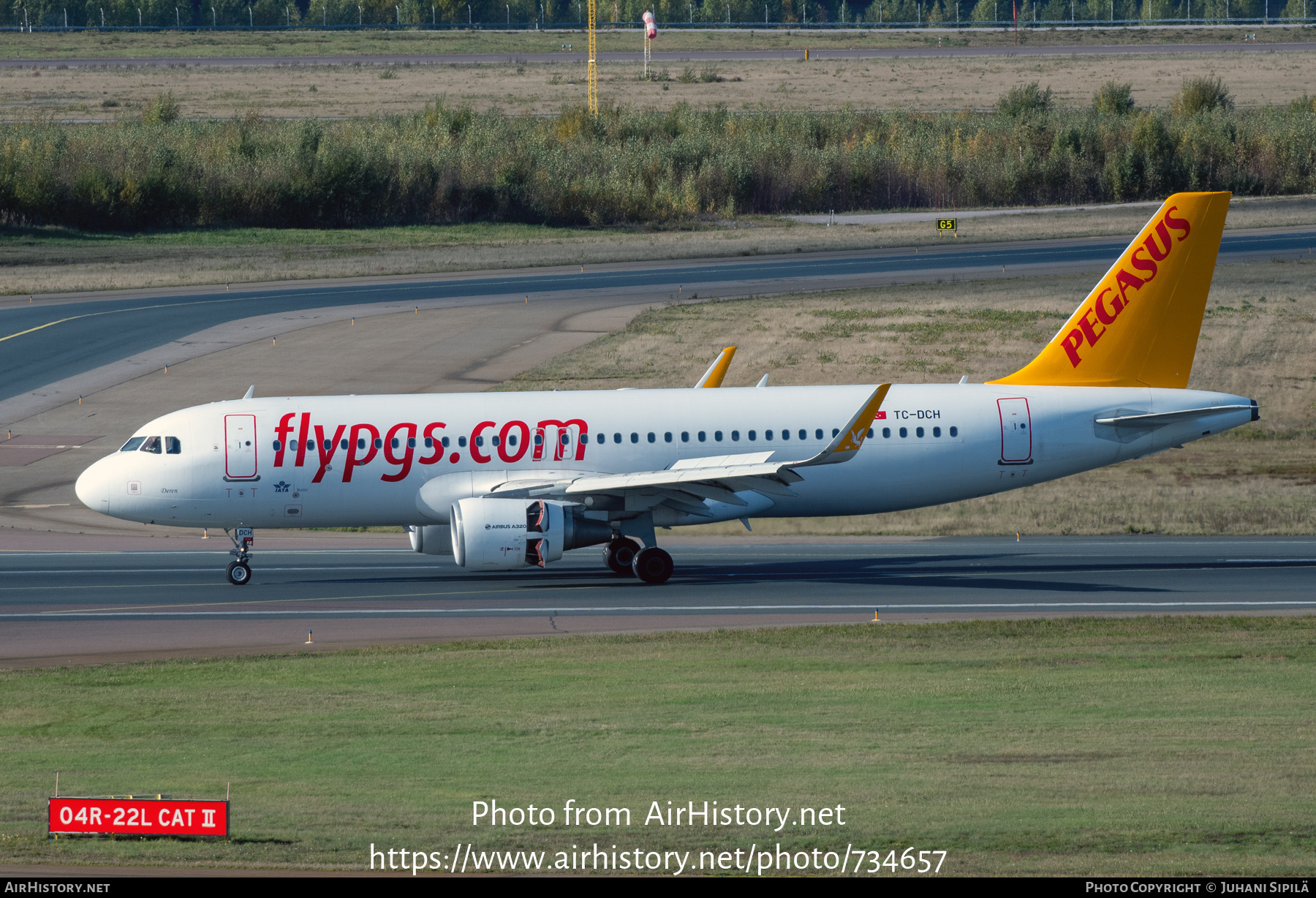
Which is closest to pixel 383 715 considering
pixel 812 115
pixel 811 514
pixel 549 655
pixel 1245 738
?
pixel 549 655

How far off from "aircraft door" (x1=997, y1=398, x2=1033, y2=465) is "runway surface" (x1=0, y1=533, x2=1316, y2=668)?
2.80 metres

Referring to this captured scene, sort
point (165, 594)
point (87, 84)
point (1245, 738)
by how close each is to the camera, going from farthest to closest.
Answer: point (87, 84) < point (165, 594) < point (1245, 738)

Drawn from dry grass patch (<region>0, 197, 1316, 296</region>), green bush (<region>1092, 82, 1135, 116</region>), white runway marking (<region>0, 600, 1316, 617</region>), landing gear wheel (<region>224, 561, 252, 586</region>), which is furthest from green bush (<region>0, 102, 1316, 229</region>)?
white runway marking (<region>0, 600, 1316, 617</region>)

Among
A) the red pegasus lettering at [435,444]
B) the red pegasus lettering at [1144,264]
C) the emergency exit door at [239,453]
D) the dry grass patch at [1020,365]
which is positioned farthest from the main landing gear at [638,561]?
the red pegasus lettering at [1144,264]

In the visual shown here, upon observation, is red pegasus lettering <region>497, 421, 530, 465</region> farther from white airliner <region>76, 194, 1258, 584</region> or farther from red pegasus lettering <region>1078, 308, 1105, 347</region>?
red pegasus lettering <region>1078, 308, 1105, 347</region>

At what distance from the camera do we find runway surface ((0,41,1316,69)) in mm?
178875

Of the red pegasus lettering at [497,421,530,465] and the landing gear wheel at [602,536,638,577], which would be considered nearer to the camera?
the red pegasus lettering at [497,421,530,465]

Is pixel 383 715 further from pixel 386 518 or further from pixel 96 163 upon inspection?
pixel 96 163

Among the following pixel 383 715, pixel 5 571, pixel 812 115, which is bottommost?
pixel 5 571

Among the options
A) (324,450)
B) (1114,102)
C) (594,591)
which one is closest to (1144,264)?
(594,591)

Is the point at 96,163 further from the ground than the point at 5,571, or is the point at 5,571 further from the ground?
the point at 96,163

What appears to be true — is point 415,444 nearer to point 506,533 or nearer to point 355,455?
point 355,455

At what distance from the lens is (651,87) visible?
526 feet

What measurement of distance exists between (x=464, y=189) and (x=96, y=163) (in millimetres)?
23945
